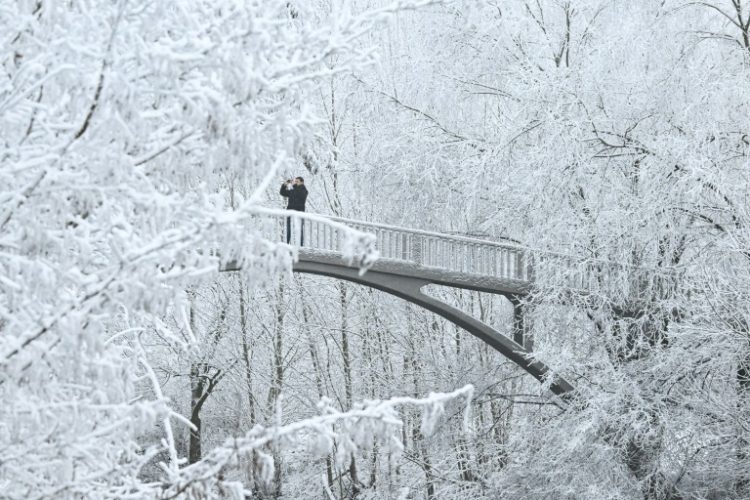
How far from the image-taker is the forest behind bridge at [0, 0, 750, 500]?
3502 millimetres

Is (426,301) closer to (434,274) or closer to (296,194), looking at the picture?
(434,274)

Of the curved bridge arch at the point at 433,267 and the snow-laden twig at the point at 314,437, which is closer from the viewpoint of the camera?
the snow-laden twig at the point at 314,437

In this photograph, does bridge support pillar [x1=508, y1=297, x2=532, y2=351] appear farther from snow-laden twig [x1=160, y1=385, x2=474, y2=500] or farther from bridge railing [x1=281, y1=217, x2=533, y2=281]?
snow-laden twig [x1=160, y1=385, x2=474, y2=500]

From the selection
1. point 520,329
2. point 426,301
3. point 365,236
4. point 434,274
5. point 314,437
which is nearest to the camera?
point 365,236

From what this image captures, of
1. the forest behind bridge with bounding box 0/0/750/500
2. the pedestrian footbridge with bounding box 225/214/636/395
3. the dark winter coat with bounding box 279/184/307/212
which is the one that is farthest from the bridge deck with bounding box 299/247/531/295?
the forest behind bridge with bounding box 0/0/750/500

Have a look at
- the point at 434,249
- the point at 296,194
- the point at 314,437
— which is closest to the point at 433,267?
the point at 434,249

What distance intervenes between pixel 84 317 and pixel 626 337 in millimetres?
9096

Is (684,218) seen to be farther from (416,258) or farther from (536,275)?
(416,258)

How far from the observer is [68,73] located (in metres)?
3.44

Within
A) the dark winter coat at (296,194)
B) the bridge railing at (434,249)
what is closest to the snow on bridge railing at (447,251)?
the bridge railing at (434,249)

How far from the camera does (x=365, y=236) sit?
3502mm

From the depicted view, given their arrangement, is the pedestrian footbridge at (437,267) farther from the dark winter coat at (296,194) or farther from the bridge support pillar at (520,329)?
the dark winter coat at (296,194)

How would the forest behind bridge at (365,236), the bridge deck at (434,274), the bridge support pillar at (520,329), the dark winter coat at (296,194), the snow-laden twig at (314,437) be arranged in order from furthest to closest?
the bridge deck at (434,274)
the dark winter coat at (296,194)
the bridge support pillar at (520,329)
the snow-laden twig at (314,437)
the forest behind bridge at (365,236)

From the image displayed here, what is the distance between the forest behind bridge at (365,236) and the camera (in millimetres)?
3502
